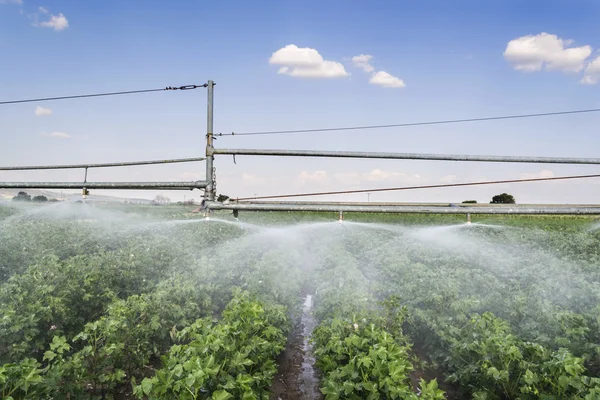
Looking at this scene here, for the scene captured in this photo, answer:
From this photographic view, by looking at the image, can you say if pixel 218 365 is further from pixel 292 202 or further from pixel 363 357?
pixel 292 202

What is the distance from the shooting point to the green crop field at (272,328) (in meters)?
3.76

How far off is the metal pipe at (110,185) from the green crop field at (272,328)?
68cm

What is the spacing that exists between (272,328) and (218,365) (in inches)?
52.1

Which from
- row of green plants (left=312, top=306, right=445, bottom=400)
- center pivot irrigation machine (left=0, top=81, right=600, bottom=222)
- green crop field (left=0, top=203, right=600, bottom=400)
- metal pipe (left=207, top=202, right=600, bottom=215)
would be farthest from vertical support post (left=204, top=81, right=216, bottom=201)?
row of green plants (left=312, top=306, right=445, bottom=400)

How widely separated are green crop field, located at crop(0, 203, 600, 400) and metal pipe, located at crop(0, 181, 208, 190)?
68 cm

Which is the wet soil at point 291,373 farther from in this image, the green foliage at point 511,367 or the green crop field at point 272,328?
the green foliage at point 511,367

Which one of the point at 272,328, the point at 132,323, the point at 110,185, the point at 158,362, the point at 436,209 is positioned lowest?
the point at 158,362

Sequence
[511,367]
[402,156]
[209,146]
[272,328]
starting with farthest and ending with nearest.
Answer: [209,146]
[402,156]
[272,328]
[511,367]

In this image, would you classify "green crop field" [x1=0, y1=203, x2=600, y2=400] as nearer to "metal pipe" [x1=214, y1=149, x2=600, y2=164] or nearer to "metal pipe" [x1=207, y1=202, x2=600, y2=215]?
"metal pipe" [x1=207, y1=202, x2=600, y2=215]

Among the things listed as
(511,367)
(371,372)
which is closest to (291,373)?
(371,372)

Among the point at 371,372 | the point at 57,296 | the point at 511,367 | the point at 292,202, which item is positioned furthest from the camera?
the point at 57,296

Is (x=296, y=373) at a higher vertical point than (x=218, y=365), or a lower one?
lower

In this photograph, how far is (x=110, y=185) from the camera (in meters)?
5.38

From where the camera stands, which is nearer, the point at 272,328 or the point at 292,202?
the point at 272,328
